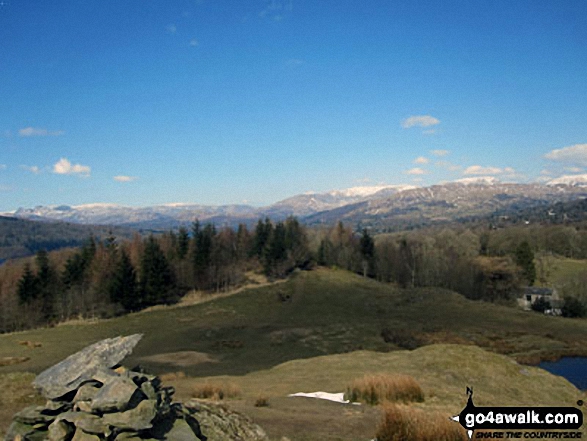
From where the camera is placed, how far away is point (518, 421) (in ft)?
44.2

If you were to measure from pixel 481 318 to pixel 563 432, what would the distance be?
2674 inches

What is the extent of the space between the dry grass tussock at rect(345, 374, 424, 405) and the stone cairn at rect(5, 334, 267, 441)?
6.63 m

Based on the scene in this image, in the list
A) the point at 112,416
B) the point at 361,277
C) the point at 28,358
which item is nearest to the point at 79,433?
the point at 112,416

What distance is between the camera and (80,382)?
10.5 m

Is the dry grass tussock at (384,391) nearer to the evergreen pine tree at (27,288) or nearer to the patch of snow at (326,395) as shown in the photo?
the patch of snow at (326,395)

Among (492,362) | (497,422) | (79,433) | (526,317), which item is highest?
(79,433)

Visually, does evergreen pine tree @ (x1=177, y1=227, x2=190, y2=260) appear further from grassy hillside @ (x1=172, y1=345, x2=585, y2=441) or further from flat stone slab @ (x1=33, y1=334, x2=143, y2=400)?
flat stone slab @ (x1=33, y1=334, x2=143, y2=400)

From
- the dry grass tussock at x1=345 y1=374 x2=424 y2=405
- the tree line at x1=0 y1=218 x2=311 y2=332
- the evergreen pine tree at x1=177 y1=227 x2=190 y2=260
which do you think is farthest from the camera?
the evergreen pine tree at x1=177 y1=227 x2=190 y2=260

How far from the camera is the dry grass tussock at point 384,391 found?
54.3 feet

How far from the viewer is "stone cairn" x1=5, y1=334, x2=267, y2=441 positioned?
9.12m

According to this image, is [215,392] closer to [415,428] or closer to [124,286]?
[415,428]

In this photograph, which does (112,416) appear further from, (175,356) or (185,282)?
(185,282)

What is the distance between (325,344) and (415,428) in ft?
150

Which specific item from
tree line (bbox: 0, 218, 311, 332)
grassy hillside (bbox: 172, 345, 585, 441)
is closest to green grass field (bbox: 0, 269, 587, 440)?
grassy hillside (bbox: 172, 345, 585, 441)
